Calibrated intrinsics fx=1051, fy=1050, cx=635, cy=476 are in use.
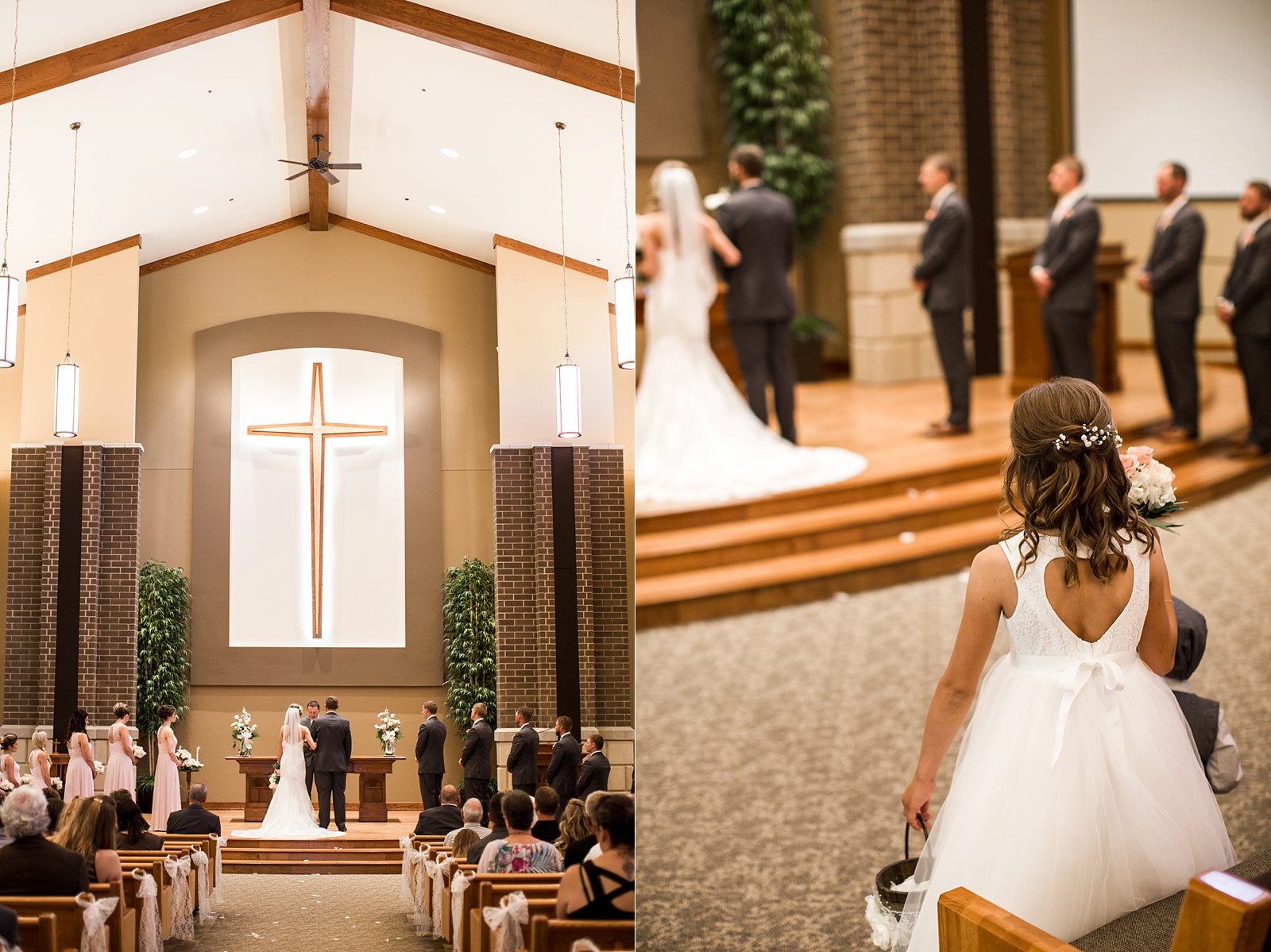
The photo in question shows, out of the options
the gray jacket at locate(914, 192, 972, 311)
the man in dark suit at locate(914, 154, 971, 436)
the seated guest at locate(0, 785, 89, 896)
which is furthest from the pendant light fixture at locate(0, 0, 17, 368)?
the gray jacket at locate(914, 192, 972, 311)

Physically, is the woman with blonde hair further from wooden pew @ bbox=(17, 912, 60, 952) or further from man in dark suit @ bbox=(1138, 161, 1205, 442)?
man in dark suit @ bbox=(1138, 161, 1205, 442)

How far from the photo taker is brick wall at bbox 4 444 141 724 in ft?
4.33

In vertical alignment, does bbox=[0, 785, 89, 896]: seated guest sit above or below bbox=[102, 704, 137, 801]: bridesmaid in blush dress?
below

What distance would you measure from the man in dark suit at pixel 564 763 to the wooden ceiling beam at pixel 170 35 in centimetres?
101

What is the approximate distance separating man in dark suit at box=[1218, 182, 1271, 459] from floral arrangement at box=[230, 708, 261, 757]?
5316 millimetres

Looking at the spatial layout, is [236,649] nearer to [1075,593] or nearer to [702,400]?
[1075,593]

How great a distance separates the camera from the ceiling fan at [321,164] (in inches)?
57.2

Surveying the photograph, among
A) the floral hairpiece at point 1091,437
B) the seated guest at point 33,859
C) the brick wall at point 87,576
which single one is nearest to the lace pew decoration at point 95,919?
the seated guest at point 33,859

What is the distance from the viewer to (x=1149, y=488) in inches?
76.3

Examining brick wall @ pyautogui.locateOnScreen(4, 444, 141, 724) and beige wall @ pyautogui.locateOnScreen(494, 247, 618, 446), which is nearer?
brick wall @ pyautogui.locateOnScreen(4, 444, 141, 724)

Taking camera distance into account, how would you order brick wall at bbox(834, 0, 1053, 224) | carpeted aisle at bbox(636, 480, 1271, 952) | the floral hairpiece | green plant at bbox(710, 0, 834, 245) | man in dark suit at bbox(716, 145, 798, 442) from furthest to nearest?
1. green plant at bbox(710, 0, 834, 245)
2. brick wall at bbox(834, 0, 1053, 224)
3. man in dark suit at bbox(716, 145, 798, 442)
4. carpeted aisle at bbox(636, 480, 1271, 952)
5. the floral hairpiece

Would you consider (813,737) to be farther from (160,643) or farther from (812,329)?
(160,643)

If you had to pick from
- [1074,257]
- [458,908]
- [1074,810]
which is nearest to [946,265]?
[1074,257]

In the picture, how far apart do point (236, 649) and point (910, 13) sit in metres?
7.51
